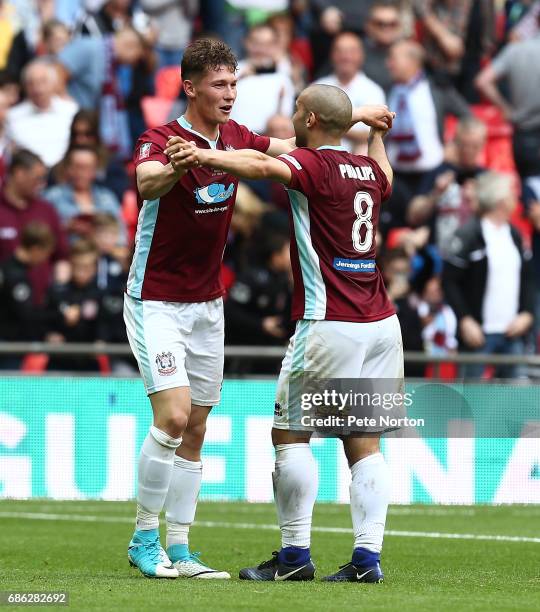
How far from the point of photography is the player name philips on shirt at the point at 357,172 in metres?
7.26

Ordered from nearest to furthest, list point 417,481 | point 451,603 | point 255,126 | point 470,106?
point 451,603
point 417,481
point 255,126
point 470,106

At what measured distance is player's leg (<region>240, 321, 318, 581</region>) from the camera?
7.30m

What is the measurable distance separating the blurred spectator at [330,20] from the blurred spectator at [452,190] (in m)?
2.02

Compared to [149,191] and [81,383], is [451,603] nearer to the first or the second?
[149,191]

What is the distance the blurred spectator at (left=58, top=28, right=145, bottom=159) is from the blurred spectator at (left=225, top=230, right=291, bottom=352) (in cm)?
335

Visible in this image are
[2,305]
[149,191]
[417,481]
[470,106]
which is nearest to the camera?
[149,191]

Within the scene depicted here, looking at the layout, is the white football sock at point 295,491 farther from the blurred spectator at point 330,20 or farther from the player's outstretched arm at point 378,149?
the blurred spectator at point 330,20

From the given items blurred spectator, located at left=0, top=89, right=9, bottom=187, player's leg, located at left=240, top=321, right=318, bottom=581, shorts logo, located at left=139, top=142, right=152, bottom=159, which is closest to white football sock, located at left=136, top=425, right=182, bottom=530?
player's leg, located at left=240, top=321, right=318, bottom=581

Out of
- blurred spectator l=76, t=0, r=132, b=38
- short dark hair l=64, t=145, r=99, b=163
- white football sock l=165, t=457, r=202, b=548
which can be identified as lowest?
white football sock l=165, t=457, r=202, b=548

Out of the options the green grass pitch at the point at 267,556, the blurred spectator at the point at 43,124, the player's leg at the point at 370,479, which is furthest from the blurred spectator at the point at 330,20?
the player's leg at the point at 370,479

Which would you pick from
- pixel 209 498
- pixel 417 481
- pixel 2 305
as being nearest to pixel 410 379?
pixel 417 481

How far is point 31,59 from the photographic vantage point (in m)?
16.8

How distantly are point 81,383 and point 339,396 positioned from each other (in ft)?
18.6

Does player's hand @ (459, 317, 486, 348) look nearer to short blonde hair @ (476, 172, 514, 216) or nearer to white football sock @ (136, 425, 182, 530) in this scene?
short blonde hair @ (476, 172, 514, 216)
